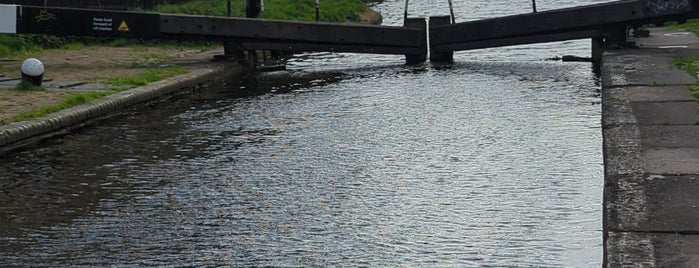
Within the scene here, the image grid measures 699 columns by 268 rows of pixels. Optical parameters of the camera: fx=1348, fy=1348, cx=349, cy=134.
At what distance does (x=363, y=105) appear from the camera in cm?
1797

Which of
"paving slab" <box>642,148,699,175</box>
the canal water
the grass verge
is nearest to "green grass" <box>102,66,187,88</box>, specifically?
the grass verge

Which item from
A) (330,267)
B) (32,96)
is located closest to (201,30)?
(32,96)

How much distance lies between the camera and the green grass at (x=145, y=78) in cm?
1961

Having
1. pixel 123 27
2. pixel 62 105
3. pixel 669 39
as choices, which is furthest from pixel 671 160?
pixel 669 39

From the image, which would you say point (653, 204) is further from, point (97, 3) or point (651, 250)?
point (97, 3)

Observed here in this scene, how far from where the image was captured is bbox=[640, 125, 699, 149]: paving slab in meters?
11.7

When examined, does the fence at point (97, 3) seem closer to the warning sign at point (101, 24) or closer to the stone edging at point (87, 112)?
the warning sign at point (101, 24)

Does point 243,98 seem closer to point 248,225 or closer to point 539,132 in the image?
point 539,132

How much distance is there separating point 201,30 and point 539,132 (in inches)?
403

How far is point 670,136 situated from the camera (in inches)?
481

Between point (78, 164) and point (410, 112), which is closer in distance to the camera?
point (78, 164)

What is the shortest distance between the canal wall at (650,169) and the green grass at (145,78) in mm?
6704

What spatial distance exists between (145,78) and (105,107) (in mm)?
3474

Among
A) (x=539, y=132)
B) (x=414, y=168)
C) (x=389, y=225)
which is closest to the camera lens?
(x=389, y=225)
